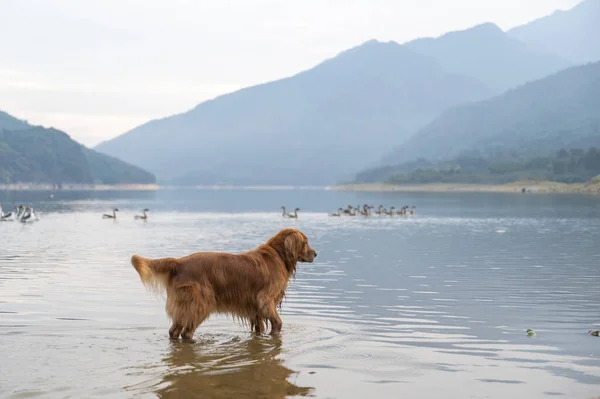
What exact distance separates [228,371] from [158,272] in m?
2.10

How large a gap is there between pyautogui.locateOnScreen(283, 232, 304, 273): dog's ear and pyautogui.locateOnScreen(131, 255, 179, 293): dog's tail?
183cm

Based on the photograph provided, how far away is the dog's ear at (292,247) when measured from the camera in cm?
1219

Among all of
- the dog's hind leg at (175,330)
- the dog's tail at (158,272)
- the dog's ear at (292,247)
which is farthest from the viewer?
the dog's ear at (292,247)

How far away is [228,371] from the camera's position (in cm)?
991

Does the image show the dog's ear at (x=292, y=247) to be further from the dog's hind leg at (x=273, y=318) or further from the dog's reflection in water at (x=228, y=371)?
the dog's reflection in water at (x=228, y=371)

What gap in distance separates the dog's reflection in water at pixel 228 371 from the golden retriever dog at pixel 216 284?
0.40 metres

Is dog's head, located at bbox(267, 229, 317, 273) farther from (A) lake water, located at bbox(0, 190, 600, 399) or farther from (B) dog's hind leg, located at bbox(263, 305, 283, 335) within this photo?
(A) lake water, located at bbox(0, 190, 600, 399)

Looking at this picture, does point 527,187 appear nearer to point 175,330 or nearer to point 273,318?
point 273,318

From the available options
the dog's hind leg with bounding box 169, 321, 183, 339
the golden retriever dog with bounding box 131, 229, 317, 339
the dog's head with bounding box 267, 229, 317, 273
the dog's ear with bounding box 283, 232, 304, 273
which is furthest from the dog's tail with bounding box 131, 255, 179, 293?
the dog's ear with bounding box 283, 232, 304, 273

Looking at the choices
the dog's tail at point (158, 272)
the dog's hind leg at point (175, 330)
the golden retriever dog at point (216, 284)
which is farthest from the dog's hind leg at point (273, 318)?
the dog's tail at point (158, 272)

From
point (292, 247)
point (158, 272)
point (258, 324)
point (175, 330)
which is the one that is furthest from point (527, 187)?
point (158, 272)

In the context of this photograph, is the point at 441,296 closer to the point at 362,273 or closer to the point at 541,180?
the point at 362,273

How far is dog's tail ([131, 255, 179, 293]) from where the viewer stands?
11148 millimetres

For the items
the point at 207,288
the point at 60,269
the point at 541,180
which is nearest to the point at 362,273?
the point at 60,269
